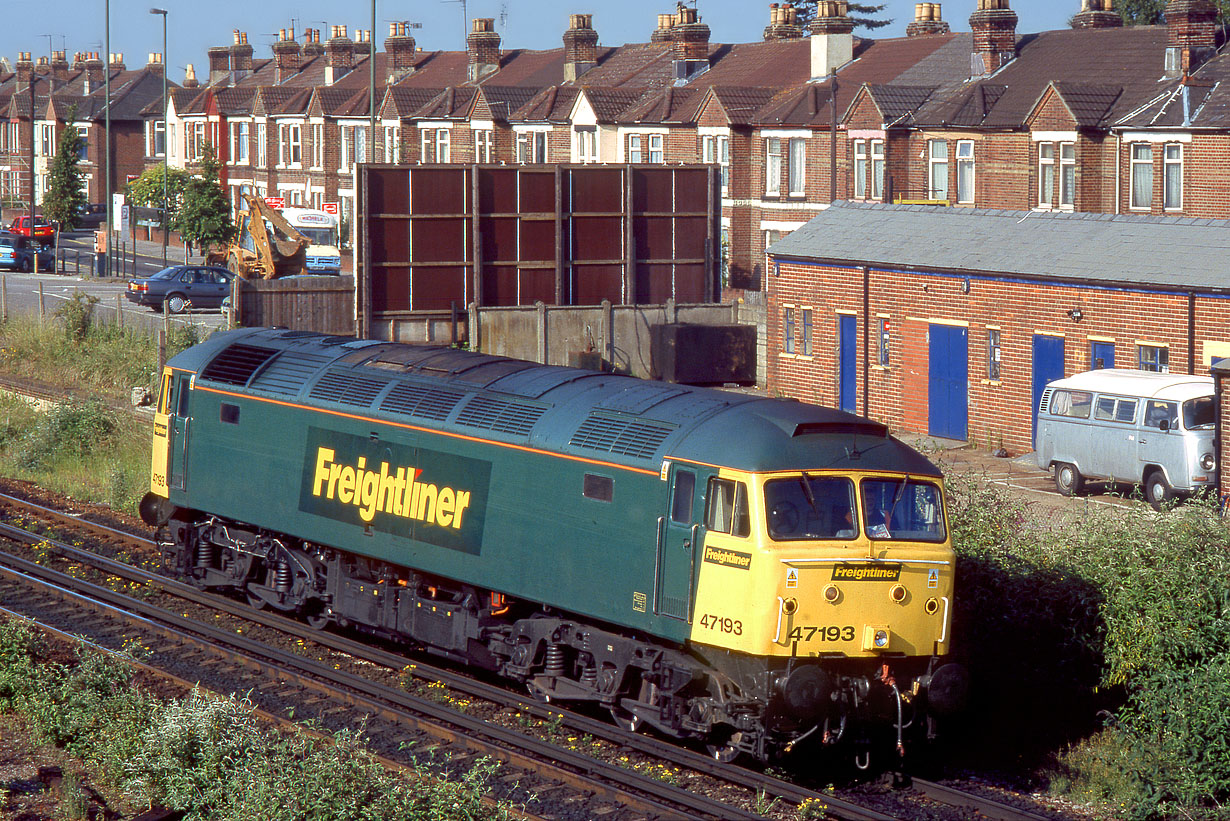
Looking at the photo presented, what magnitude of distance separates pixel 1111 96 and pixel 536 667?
3116 cm

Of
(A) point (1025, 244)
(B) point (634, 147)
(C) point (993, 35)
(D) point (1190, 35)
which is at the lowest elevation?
(A) point (1025, 244)

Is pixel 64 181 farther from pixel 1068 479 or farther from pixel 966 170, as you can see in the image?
pixel 1068 479

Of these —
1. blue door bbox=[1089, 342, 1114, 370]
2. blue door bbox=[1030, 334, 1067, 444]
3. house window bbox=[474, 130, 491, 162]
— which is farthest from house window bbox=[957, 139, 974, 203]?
house window bbox=[474, 130, 491, 162]

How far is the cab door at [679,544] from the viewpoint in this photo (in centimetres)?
1183

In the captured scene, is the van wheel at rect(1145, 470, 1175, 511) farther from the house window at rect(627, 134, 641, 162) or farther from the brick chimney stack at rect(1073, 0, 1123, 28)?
the house window at rect(627, 134, 641, 162)

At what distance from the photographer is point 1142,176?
38938 mm

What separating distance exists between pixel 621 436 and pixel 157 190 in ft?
195

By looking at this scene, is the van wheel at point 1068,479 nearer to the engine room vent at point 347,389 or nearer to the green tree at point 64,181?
the engine room vent at point 347,389

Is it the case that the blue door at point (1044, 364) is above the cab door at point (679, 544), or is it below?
above

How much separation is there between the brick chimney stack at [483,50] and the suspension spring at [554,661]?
5646cm

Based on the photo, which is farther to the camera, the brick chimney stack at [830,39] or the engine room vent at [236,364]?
the brick chimney stack at [830,39]

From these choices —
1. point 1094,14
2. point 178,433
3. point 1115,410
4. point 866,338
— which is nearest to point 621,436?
point 178,433

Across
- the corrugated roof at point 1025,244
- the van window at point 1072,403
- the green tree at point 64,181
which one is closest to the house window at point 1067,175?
the corrugated roof at point 1025,244

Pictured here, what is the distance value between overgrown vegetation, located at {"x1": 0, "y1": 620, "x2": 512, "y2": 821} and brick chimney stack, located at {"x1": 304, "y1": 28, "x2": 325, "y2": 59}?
7122 centimetres
